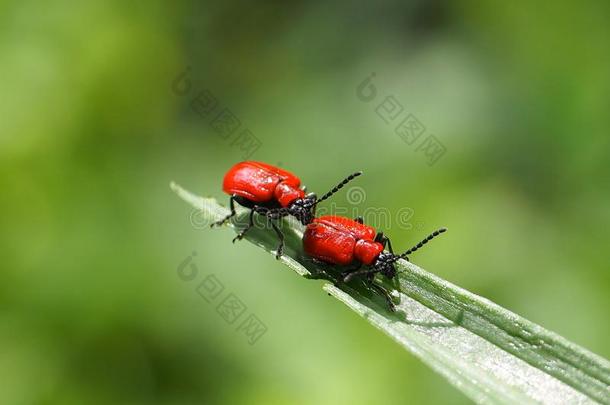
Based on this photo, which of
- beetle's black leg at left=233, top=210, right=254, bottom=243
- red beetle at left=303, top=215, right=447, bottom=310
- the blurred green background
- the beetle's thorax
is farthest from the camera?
the blurred green background

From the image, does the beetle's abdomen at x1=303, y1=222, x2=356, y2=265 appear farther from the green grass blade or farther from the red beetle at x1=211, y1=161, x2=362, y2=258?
the green grass blade

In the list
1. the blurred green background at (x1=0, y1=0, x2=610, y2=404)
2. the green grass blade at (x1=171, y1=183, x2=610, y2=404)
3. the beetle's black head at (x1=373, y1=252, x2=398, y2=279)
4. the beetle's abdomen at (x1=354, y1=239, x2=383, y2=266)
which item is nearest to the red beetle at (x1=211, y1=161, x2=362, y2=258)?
the beetle's abdomen at (x1=354, y1=239, x2=383, y2=266)

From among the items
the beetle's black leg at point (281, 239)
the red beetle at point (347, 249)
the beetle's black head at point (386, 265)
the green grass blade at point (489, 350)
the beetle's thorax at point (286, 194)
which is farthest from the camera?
the beetle's thorax at point (286, 194)

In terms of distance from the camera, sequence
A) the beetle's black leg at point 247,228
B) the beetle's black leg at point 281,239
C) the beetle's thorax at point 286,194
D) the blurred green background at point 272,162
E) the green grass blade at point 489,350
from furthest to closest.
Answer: the blurred green background at point 272,162
the beetle's thorax at point 286,194
the beetle's black leg at point 247,228
the beetle's black leg at point 281,239
the green grass blade at point 489,350

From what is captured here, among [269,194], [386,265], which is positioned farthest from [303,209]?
[386,265]

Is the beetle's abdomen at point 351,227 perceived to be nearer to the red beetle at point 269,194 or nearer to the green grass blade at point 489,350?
the red beetle at point 269,194

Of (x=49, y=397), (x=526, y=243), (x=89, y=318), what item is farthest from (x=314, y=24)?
(x=49, y=397)

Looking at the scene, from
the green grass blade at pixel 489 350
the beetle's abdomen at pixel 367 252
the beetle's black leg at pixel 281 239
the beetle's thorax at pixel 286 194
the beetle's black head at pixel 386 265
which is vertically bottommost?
the green grass blade at pixel 489 350

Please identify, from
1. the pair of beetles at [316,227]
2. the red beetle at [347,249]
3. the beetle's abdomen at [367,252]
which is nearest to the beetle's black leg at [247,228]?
the pair of beetles at [316,227]
